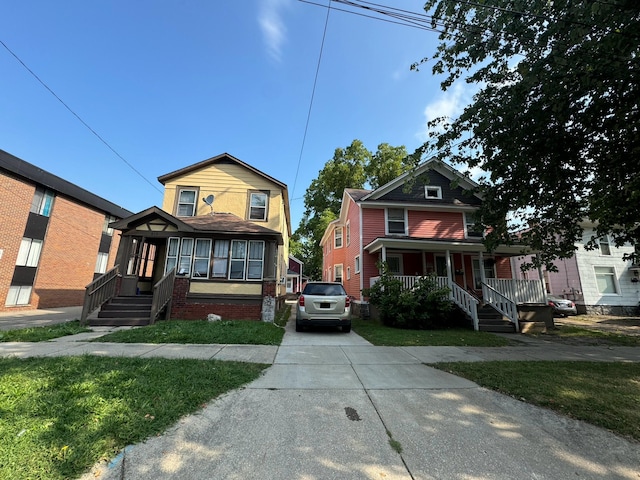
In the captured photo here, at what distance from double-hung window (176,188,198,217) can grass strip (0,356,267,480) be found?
9910 mm

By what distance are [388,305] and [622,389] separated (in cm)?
712

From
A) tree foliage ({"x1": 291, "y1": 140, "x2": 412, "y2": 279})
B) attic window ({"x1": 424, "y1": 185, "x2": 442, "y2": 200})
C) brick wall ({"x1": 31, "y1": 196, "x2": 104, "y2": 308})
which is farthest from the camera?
tree foliage ({"x1": 291, "y1": 140, "x2": 412, "y2": 279})

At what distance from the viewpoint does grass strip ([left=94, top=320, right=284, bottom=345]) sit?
6.92 metres

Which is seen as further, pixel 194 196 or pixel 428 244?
pixel 194 196

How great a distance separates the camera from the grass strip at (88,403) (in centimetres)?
221

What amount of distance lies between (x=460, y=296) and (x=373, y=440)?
10.6 meters

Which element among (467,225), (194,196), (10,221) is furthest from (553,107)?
(10,221)

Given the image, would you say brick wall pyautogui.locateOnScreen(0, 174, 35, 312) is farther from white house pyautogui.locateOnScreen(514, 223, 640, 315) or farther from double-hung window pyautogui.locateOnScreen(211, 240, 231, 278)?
white house pyautogui.locateOnScreen(514, 223, 640, 315)

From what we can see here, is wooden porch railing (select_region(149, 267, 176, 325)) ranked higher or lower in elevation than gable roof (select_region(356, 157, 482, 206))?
lower

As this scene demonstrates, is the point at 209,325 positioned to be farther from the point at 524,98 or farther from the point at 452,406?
the point at 524,98

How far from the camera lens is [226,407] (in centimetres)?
329

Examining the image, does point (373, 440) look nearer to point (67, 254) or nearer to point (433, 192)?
point (433, 192)

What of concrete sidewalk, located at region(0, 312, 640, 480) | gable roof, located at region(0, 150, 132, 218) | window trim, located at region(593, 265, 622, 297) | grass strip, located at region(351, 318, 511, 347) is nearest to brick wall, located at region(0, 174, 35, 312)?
gable roof, located at region(0, 150, 132, 218)

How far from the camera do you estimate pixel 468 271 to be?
1502 cm
